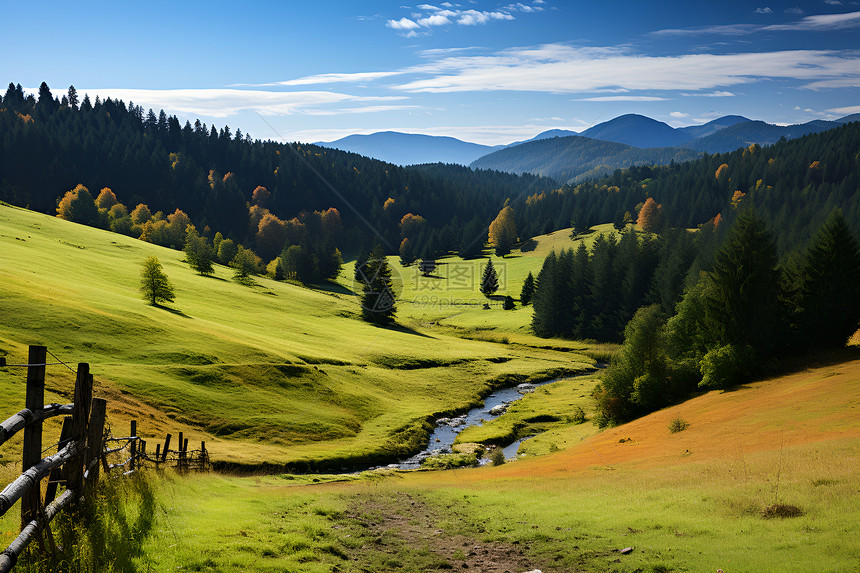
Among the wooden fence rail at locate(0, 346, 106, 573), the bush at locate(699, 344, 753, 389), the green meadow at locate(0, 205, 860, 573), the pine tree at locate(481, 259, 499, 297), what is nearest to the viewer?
the wooden fence rail at locate(0, 346, 106, 573)

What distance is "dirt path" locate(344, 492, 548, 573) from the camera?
47.5 ft

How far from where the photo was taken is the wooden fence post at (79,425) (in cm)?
1143

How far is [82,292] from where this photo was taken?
6094 centimetres

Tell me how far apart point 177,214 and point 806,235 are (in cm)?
19097

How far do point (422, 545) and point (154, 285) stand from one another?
65022 mm

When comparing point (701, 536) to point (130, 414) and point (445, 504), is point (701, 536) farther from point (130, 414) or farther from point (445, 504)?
point (130, 414)

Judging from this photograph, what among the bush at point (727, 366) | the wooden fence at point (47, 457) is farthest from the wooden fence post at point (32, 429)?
the bush at point (727, 366)

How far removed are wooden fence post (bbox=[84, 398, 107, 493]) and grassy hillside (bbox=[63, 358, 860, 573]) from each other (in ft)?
6.66

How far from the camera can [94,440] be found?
13164 millimetres

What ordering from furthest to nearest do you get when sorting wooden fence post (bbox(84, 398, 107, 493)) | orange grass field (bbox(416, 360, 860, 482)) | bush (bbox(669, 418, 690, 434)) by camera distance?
bush (bbox(669, 418, 690, 434)) < orange grass field (bbox(416, 360, 860, 482)) < wooden fence post (bbox(84, 398, 107, 493))

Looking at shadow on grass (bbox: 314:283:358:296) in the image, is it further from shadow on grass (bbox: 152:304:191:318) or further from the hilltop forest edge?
shadow on grass (bbox: 152:304:191:318)

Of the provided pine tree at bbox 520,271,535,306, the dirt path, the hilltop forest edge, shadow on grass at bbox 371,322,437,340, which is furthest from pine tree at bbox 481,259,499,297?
the dirt path

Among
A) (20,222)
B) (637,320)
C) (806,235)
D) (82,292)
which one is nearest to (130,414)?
(82,292)

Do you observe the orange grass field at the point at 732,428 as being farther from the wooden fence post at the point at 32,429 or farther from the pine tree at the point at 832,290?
the wooden fence post at the point at 32,429
